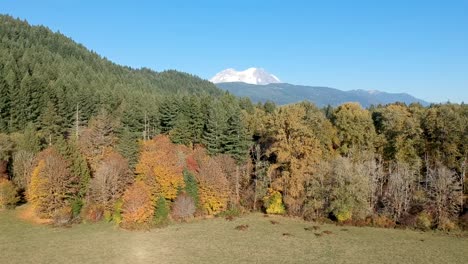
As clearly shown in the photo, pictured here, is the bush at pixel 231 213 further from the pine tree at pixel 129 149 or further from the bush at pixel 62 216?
the bush at pixel 62 216

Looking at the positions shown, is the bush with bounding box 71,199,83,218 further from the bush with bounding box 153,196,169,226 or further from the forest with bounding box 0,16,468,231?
the bush with bounding box 153,196,169,226

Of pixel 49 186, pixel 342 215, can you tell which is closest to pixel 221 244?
pixel 342 215

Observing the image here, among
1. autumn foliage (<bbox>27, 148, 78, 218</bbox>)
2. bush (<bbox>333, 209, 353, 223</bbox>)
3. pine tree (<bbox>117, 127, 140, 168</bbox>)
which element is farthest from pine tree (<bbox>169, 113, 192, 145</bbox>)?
bush (<bbox>333, 209, 353, 223</bbox>)

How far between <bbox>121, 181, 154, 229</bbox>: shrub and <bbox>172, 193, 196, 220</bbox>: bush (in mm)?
4423

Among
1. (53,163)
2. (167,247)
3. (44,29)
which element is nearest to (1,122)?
(53,163)

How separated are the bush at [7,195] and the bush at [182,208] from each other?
23854 mm

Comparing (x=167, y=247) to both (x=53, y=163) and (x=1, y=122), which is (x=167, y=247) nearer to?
(x=53, y=163)

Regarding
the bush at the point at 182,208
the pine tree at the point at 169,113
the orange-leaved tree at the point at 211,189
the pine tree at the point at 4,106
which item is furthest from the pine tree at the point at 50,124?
the orange-leaved tree at the point at 211,189

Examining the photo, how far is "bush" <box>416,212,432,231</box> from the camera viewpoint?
2109 inches

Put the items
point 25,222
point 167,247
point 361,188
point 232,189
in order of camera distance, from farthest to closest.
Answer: point 232,189 → point 361,188 → point 25,222 → point 167,247

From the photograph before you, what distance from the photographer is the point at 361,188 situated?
57281 mm

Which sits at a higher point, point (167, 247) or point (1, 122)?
point (1, 122)

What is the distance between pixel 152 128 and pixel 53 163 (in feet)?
96.1

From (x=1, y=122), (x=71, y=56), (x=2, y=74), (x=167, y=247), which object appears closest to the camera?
(x=167, y=247)
